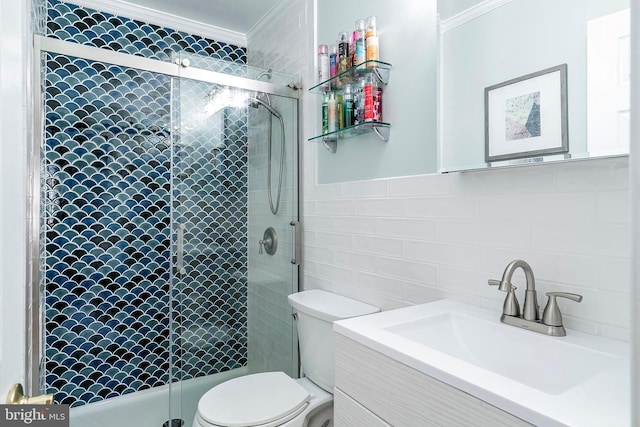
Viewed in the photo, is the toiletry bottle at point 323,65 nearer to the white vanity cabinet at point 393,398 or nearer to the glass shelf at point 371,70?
the glass shelf at point 371,70

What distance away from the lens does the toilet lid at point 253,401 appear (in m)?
1.33

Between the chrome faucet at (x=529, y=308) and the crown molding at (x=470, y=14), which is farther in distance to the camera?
the crown molding at (x=470, y=14)

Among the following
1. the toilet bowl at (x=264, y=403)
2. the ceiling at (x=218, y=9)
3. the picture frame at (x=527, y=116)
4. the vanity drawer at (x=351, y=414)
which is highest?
the ceiling at (x=218, y=9)

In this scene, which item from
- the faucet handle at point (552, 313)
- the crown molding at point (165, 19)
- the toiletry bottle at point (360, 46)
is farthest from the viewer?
the crown molding at point (165, 19)

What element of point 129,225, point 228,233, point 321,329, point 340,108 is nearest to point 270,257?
point 228,233

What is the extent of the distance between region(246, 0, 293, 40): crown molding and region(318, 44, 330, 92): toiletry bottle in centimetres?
64

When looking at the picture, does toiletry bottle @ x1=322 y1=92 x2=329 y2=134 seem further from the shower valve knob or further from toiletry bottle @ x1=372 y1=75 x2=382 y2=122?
the shower valve knob

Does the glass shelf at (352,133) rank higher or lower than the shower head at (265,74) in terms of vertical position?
lower

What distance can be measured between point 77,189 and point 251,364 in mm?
1435

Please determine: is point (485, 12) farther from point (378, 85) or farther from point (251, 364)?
point (251, 364)

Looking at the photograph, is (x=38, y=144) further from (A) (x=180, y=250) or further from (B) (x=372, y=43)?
(B) (x=372, y=43)

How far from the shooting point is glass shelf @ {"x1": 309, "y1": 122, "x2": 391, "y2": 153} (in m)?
1.63

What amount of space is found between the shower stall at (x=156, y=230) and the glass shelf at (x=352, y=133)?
0.98 ft

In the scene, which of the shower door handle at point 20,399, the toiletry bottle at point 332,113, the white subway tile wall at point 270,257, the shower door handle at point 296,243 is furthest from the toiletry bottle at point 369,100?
the shower door handle at point 20,399
